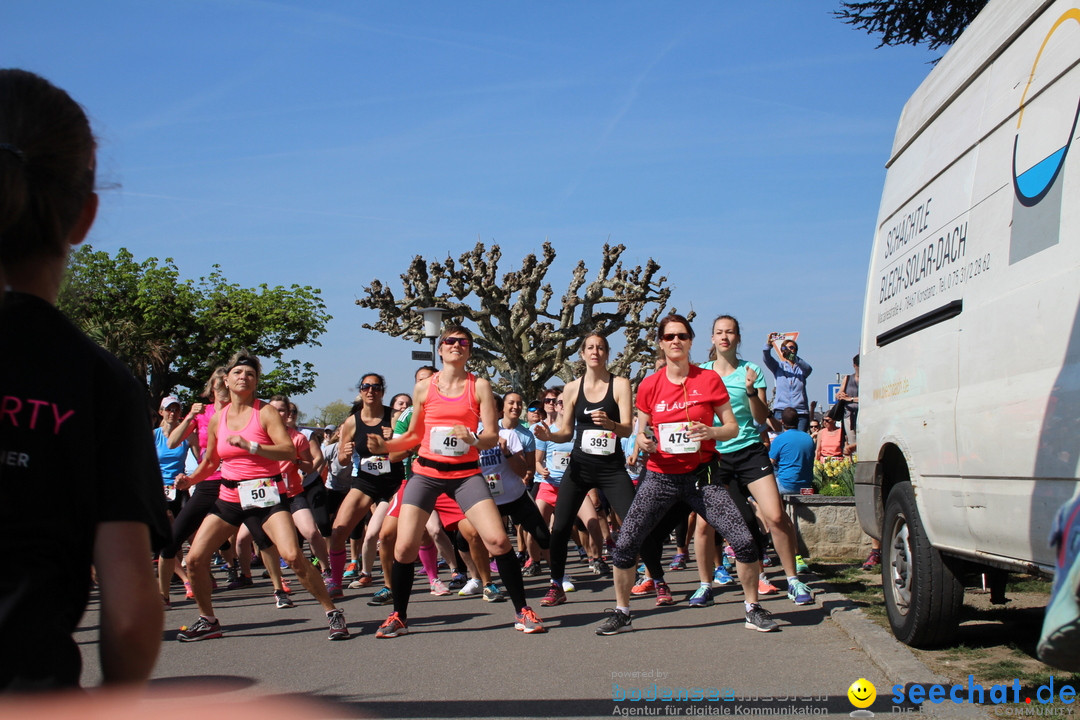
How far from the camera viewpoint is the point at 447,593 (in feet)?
32.5

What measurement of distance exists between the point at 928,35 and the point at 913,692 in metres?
13.2

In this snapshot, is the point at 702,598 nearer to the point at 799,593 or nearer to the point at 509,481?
the point at 799,593

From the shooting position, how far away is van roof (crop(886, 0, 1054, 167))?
4427 mm

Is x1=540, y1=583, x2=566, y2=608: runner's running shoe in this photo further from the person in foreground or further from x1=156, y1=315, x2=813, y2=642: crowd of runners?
the person in foreground

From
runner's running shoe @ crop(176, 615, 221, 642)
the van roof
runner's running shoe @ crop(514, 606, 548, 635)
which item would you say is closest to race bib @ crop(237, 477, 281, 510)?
runner's running shoe @ crop(176, 615, 221, 642)

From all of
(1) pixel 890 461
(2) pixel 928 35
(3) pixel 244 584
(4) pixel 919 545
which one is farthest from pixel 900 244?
(2) pixel 928 35

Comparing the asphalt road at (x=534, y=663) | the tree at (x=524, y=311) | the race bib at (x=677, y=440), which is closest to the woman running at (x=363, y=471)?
the asphalt road at (x=534, y=663)

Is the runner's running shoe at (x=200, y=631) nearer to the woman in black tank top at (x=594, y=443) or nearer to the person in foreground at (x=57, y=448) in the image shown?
the woman in black tank top at (x=594, y=443)

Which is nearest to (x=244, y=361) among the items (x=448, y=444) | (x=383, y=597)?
(x=448, y=444)

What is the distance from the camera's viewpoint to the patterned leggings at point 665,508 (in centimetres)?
691

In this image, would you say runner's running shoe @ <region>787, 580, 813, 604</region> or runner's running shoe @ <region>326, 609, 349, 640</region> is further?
runner's running shoe @ <region>787, 580, 813, 604</region>

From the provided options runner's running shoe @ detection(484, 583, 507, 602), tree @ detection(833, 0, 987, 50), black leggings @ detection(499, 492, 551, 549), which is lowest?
runner's running shoe @ detection(484, 583, 507, 602)

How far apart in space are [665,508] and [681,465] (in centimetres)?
32

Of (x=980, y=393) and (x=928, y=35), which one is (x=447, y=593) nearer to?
(x=980, y=393)
